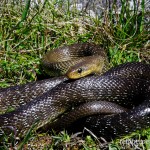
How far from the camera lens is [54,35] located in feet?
23.3

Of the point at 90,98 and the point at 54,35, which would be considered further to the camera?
the point at 54,35

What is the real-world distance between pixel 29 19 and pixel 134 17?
1.49 m

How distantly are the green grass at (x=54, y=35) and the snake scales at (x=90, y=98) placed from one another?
1.56ft

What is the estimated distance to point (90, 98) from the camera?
18.3ft

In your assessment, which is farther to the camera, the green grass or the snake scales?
the green grass

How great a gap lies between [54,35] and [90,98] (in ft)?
5.85

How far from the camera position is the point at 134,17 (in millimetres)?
6742

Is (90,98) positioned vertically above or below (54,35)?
below

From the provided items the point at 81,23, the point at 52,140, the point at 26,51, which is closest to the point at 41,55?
the point at 26,51

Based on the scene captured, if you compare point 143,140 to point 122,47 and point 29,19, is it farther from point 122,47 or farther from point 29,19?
point 29,19

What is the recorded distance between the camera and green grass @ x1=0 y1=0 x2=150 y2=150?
21.6 feet

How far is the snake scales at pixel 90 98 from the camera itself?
502cm

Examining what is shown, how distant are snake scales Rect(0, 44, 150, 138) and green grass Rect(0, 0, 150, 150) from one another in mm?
475

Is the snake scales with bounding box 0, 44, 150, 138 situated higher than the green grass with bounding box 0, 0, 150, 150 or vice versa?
the green grass with bounding box 0, 0, 150, 150
